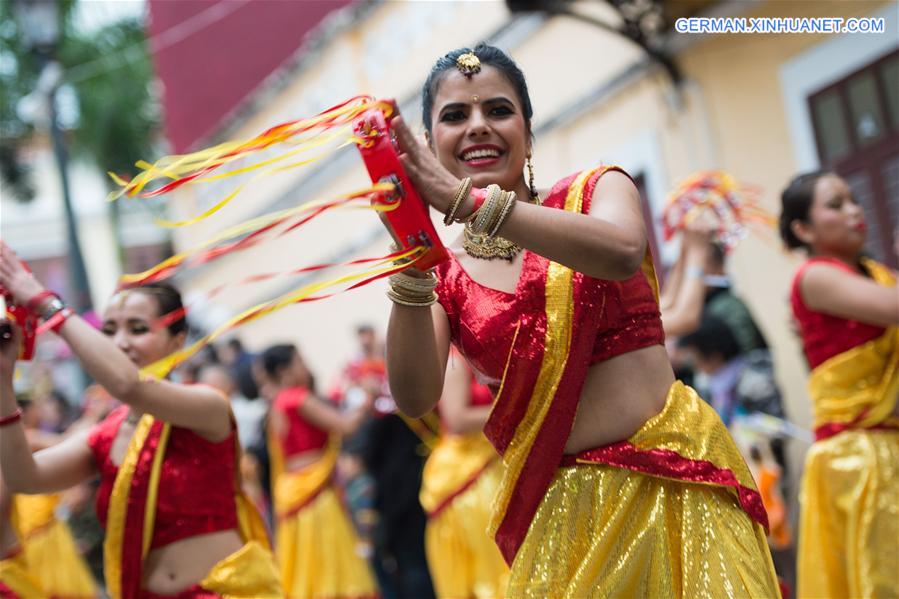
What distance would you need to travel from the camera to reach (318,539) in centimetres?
827

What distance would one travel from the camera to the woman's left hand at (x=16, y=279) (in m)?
3.65

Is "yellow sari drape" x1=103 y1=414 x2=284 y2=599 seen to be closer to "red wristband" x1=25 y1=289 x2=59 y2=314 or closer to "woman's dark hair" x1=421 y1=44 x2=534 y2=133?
"red wristband" x1=25 y1=289 x2=59 y2=314

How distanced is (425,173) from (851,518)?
277 centimetres

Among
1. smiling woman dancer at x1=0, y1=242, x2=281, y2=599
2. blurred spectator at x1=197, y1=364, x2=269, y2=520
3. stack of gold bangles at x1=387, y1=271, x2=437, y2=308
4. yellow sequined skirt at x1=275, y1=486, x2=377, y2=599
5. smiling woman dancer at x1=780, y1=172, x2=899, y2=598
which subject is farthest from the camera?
blurred spectator at x1=197, y1=364, x2=269, y2=520

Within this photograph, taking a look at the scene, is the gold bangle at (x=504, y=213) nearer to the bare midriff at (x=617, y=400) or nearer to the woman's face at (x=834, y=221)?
the bare midriff at (x=617, y=400)

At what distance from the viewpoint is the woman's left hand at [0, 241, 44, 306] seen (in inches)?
144

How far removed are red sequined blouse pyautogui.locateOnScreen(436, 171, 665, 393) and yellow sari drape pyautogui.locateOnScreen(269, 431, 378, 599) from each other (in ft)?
17.8

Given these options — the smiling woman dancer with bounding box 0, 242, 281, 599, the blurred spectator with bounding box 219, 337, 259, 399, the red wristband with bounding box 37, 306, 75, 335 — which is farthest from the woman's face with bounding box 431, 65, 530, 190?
the blurred spectator with bounding box 219, 337, 259, 399

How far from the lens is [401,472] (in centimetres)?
795

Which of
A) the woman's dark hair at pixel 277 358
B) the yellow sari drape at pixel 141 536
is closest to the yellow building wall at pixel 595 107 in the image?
the woman's dark hair at pixel 277 358

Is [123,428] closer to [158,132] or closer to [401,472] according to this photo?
[401,472]

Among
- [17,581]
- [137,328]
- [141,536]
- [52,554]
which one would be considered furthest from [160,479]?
[52,554]

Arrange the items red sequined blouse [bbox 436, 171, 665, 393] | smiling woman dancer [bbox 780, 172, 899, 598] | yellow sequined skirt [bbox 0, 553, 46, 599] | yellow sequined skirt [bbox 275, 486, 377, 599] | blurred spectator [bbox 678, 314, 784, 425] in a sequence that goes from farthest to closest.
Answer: yellow sequined skirt [bbox 275, 486, 377, 599] < blurred spectator [bbox 678, 314, 784, 425] < yellow sequined skirt [bbox 0, 553, 46, 599] < smiling woman dancer [bbox 780, 172, 899, 598] < red sequined blouse [bbox 436, 171, 665, 393]

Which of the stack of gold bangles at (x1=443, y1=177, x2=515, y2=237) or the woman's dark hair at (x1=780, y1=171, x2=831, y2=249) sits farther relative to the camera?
the woman's dark hair at (x1=780, y1=171, x2=831, y2=249)
